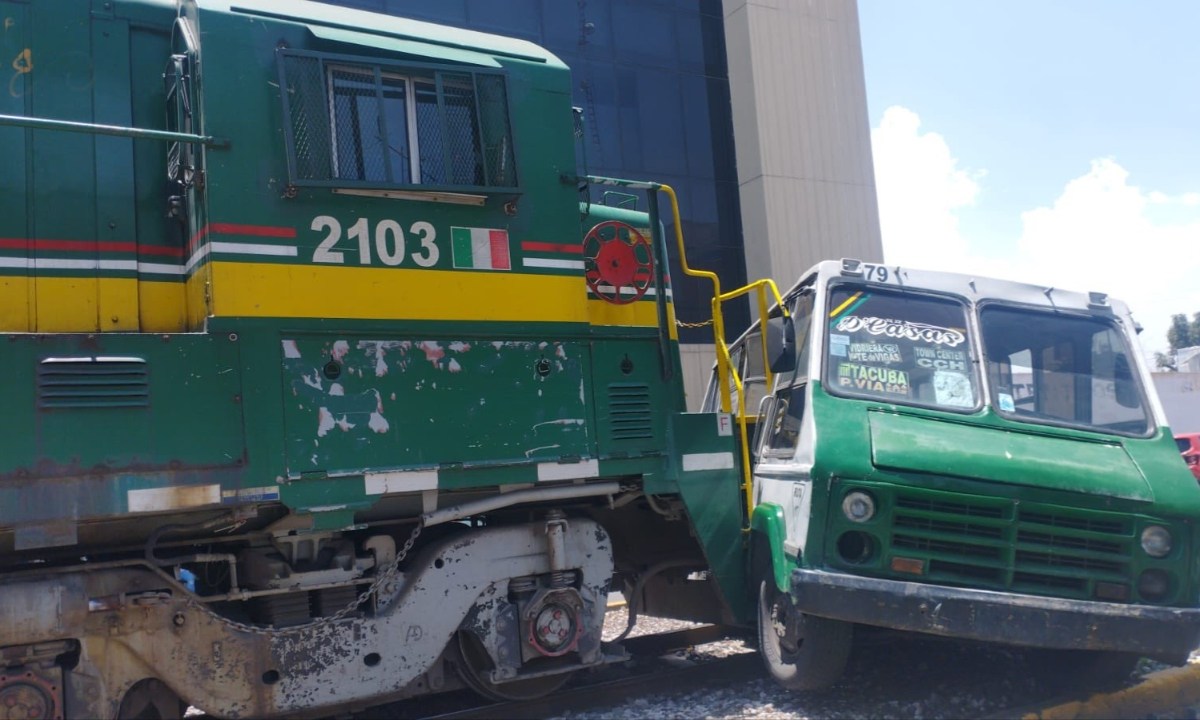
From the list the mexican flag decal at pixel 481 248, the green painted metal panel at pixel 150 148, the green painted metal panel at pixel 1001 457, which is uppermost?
the green painted metal panel at pixel 150 148

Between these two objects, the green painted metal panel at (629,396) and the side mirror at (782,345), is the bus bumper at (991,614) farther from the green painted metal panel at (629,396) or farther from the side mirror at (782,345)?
the side mirror at (782,345)

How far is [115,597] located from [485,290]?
223 centimetres

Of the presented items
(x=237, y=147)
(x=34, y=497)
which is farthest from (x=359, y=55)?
(x=34, y=497)

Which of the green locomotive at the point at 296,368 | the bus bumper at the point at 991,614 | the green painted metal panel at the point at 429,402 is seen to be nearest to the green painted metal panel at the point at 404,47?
the green locomotive at the point at 296,368

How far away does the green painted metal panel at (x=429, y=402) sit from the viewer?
175 inches

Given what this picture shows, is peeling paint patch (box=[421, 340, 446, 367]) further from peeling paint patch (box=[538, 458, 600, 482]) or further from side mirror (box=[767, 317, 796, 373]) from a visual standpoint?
side mirror (box=[767, 317, 796, 373])

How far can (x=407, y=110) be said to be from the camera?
481 centimetres

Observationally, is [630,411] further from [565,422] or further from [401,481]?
[401,481]

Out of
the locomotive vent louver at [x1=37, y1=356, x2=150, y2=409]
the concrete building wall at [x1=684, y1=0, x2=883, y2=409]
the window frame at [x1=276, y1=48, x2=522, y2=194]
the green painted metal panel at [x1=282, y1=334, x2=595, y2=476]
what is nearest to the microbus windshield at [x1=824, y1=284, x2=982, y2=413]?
the green painted metal panel at [x1=282, y1=334, x2=595, y2=476]

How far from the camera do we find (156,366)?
415 cm

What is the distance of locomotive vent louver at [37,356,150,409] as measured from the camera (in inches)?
155

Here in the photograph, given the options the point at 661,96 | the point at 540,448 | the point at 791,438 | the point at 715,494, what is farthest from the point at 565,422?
the point at 661,96

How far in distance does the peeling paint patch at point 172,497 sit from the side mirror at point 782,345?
3263 millimetres

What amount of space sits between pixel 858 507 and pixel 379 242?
278 centimetres
